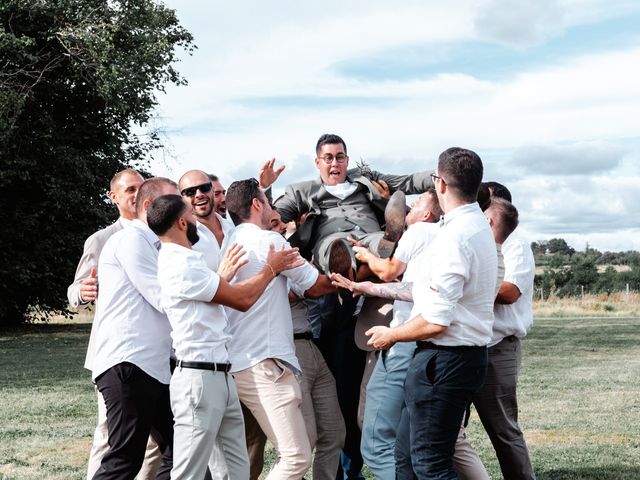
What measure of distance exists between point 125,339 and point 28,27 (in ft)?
83.4

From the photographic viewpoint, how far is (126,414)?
5234mm

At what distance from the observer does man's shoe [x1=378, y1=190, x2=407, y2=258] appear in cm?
579

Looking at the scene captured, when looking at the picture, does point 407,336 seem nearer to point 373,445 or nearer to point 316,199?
point 373,445

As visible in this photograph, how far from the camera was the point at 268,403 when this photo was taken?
5.45 meters

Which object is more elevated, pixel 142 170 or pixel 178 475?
pixel 142 170

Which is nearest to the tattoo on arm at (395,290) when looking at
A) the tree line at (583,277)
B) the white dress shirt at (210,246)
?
the white dress shirt at (210,246)

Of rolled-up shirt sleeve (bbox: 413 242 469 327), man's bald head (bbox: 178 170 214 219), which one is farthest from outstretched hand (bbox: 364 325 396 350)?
man's bald head (bbox: 178 170 214 219)

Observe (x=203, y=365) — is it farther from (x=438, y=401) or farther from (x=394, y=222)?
(x=394, y=222)

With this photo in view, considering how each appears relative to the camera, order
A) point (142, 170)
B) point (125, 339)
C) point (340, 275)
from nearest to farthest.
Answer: point (125, 339) → point (340, 275) → point (142, 170)

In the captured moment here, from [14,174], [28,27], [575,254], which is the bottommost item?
[575,254]

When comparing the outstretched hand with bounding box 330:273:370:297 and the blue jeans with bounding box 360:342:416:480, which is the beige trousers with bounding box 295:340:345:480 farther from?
the outstretched hand with bounding box 330:273:370:297

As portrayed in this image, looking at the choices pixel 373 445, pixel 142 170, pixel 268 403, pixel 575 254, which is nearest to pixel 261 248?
pixel 268 403

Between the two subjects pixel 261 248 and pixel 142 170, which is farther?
pixel 142 170

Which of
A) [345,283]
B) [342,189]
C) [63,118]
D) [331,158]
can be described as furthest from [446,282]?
[63,118]
